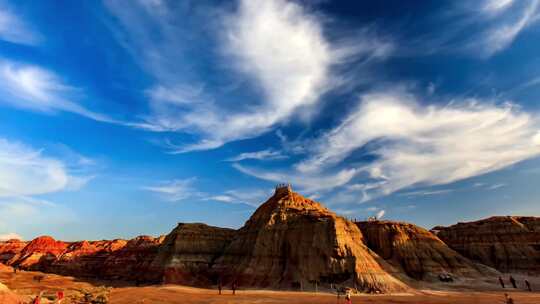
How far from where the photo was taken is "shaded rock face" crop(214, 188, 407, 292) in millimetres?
61500

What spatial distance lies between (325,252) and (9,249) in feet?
501

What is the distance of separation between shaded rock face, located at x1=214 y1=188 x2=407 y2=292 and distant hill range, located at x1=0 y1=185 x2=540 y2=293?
0.17 m

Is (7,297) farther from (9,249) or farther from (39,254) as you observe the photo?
(9,249)

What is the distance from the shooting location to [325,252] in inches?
2562

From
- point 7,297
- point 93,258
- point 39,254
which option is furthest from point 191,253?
point 39,254

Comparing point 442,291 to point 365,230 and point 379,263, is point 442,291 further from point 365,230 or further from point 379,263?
point 365,230

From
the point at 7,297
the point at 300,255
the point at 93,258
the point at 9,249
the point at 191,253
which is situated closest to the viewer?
the point at 7,297

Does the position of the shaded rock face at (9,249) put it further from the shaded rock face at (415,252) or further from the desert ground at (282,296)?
the shaded rock face at (415,252)

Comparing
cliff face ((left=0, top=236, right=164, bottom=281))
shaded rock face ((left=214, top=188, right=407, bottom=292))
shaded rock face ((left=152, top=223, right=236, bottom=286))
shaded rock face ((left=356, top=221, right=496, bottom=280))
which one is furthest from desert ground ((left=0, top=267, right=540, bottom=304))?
cliff face ((left=0, top=236, right=164, bottom=281))

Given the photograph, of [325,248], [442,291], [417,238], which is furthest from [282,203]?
[442,291]

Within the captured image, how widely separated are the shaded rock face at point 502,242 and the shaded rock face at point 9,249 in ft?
532

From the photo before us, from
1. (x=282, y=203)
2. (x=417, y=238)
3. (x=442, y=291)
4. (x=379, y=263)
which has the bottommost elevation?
(x=442, y=291)

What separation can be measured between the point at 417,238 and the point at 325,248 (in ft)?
86.9

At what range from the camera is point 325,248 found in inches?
2584
